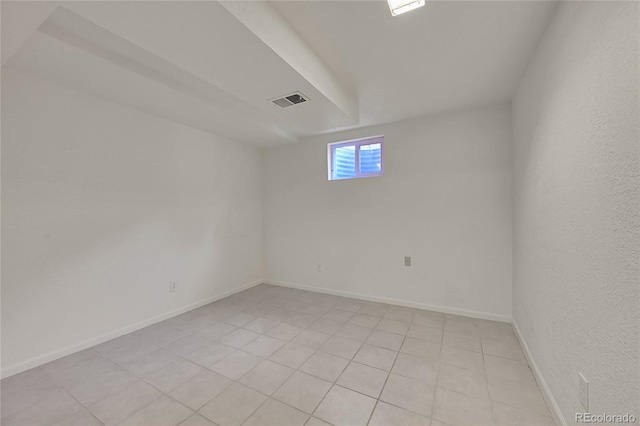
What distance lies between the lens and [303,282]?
402cm

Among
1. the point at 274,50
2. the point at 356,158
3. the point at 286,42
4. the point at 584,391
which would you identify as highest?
the point at 286,42

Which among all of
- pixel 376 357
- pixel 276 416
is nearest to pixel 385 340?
pixel 376 357

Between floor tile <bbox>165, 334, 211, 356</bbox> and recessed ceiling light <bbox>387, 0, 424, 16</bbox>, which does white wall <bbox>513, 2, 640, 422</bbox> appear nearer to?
recessed ceiling light <bbox>387, 0, 424, 16</bbox>

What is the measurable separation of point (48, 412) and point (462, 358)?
3020mm

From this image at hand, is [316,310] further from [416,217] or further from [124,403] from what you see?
[124,403]

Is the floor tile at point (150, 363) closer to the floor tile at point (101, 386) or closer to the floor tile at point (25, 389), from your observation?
the floor tile at point (101, 386)

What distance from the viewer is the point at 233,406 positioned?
1.55 meters

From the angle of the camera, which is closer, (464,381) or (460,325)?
(464,381)

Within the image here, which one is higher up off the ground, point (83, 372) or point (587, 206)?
point (587, 206)

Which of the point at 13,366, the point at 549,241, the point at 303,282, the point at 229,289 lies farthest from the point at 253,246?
the point at 549,241

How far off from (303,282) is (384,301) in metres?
1.38

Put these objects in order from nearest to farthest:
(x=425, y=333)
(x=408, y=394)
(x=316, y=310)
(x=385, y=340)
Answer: (x=408, y=394) < (x=385, y=340) < (x=425, y=333) < (x=316, y=310)

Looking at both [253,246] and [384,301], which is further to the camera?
[253,246]

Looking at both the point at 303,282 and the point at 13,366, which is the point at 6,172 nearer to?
the point at 13,366
